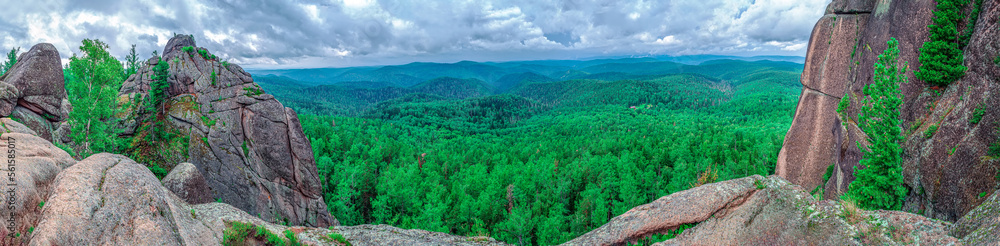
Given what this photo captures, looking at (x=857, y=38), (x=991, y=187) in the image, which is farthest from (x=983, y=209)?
(x=857, y=38)

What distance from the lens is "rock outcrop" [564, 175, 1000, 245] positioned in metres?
10.9

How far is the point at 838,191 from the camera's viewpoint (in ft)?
77.2

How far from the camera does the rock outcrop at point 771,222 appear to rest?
430 inches

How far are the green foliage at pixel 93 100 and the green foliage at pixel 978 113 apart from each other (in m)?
49.8

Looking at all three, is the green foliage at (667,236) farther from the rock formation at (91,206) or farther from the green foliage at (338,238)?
the rock formation at (91,206)

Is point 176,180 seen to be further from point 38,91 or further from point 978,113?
point 978,113

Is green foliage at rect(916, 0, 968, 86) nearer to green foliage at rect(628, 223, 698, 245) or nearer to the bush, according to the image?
the bush

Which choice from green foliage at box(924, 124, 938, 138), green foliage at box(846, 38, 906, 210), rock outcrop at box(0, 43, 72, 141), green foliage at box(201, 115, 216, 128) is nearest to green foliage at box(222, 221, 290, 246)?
rock outcrop at box(0, 43, 72, 141)

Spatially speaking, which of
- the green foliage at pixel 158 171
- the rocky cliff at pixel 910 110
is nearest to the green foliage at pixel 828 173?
the rocky cliff at pixel 910 110

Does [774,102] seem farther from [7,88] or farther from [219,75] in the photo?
[7,88]

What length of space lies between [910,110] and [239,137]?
155 feet

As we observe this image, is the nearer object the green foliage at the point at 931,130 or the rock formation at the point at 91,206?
the rock formation at the point at 91,206

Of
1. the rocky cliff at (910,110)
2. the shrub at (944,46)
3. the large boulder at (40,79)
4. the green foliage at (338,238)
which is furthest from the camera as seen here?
the large boulder at (40,79)

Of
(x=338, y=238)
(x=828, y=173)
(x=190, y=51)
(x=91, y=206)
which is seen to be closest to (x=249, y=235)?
(x=338, y=238)
